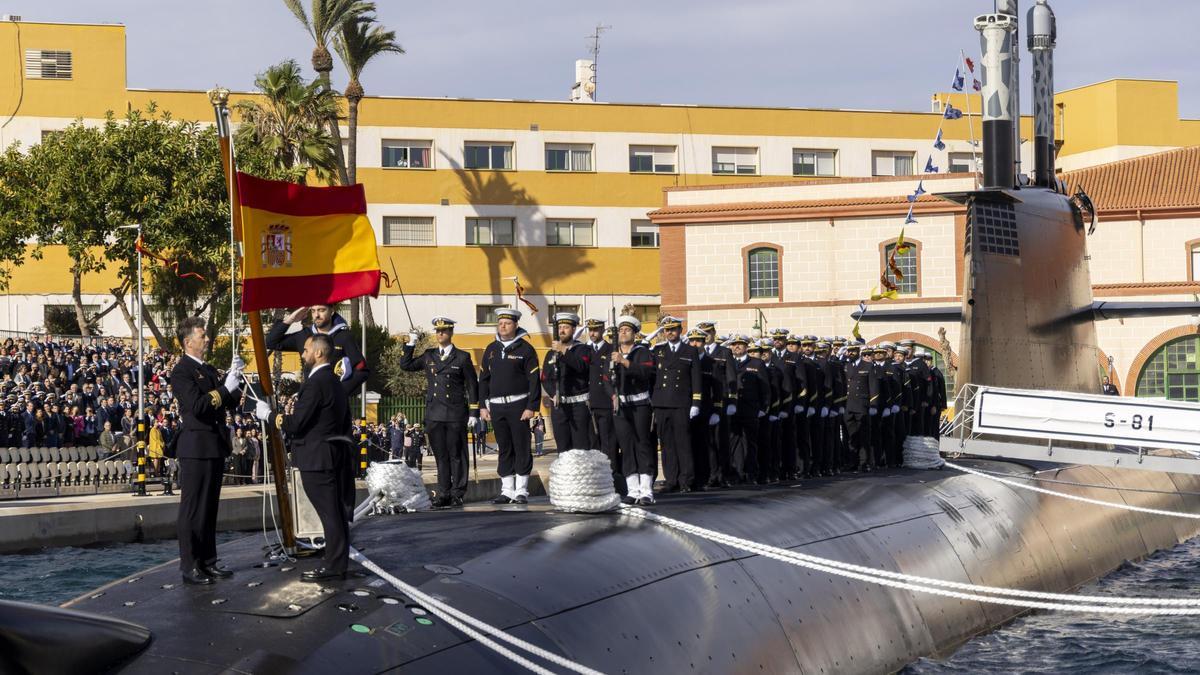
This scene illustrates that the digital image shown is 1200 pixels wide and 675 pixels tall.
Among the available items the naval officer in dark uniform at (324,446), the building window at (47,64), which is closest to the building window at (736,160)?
the building window at (47,64)

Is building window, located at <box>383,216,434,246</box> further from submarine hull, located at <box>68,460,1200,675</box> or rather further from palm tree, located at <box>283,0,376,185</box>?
A: submarine hull, located at <box>68,460,1200,675</box>

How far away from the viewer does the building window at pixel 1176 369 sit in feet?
149

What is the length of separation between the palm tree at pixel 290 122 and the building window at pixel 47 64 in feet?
26.0

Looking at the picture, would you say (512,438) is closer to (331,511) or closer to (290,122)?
(331,511)

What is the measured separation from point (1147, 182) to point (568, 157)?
2001cm

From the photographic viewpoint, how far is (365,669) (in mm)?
6441

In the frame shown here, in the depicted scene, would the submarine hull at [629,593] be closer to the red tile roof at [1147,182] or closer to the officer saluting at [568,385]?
the officer saluting at [568,385]

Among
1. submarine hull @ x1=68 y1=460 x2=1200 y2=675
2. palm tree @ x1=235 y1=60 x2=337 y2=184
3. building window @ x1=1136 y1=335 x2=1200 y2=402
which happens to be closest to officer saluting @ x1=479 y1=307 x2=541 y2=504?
submarine hull @ x1=68 y1=460 x2=1200 y2=675

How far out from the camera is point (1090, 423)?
48.8 ft

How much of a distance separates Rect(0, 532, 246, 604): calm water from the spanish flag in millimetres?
9043

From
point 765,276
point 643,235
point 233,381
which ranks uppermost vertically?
point 643,235

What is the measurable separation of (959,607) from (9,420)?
18.4 meters

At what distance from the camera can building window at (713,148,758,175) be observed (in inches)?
2048

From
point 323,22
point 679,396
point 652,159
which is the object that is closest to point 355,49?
point 323,22
